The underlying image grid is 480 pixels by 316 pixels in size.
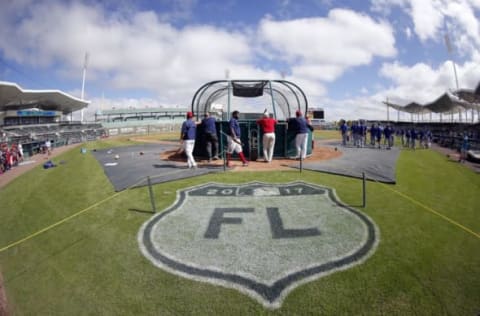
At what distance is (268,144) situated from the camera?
37.2ft

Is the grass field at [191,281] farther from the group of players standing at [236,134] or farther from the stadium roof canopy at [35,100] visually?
the stadium roof canopy at [35,100]

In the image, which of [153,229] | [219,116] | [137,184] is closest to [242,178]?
[137,184]

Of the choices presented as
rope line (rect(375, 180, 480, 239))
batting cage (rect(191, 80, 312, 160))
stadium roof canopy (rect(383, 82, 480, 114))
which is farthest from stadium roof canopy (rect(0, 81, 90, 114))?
stadium roof canopy (rect(383, 82, 480, 114))

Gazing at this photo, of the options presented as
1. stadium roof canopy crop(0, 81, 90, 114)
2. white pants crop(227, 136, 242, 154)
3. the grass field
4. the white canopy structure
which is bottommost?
the grass field

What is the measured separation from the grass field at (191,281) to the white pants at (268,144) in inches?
177

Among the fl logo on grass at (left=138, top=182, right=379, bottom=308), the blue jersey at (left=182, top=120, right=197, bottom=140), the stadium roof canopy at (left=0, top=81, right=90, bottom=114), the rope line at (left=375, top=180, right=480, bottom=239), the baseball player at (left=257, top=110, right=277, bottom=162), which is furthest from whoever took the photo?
the stadium roof canopy at (left=0, top=81, right=90, bottom=114)

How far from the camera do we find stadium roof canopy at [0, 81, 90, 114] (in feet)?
140

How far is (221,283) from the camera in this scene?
357 centimetres

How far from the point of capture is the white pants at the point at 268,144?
430 inches

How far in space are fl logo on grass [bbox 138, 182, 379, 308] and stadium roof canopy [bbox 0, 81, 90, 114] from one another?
5037cm

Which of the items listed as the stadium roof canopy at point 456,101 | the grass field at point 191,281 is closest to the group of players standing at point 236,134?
the grass field at point 191,281

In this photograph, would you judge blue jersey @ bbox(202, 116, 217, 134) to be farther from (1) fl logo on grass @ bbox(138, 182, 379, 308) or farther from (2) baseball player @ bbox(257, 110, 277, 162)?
(1) fl logo on grass @ bbox(138, 182, 379, 308)

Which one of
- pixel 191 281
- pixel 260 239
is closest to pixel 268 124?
pixel 260 239

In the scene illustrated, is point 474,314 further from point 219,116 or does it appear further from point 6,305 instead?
point 219,116
